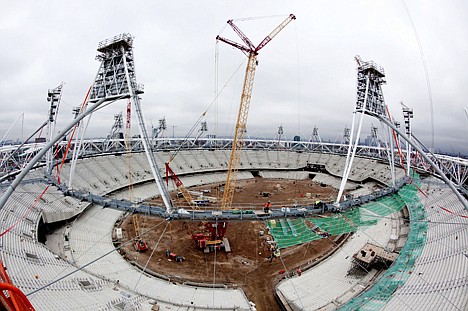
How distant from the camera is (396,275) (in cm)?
2650

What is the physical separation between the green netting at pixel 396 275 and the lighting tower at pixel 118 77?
22590mm

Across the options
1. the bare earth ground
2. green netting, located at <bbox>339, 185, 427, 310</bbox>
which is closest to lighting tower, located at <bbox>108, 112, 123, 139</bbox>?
the bare earth ground

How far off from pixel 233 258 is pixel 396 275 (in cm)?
1932

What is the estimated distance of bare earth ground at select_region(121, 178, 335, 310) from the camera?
104ft

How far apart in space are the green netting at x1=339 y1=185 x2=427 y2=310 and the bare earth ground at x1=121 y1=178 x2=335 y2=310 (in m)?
8.35

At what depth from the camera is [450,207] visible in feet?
125

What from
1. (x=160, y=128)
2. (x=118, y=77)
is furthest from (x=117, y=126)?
(x=118, y=77)

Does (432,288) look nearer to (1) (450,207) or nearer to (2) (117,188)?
(1) (450,207)

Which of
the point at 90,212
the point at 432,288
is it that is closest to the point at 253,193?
the point at 90,212

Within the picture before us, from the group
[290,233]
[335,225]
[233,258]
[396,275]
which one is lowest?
[233,258]

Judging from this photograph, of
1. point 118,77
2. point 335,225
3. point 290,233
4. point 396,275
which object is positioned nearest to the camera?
point 396,275

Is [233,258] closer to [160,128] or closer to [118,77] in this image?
[118,77]

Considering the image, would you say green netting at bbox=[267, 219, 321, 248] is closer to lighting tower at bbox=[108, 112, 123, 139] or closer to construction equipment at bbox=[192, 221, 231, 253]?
construction equipment at bbox=[192, 221, 231, 253]

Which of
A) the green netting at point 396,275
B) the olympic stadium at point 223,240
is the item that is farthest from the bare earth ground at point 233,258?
the green netting at point 396,275
